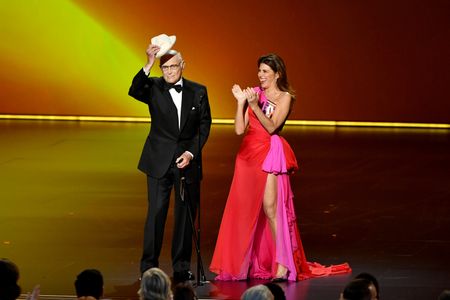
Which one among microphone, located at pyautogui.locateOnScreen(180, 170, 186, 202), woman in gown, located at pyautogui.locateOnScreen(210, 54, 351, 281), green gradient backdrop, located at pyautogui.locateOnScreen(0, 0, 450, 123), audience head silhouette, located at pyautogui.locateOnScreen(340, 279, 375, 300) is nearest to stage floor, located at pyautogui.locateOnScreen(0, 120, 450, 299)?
woman in gown, located at pyautogui.locateOnScreen(210, 54, 351, 281)

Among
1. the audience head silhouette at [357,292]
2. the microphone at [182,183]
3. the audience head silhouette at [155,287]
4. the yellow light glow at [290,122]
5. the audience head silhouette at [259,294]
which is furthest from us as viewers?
the yellow light glow at [290,122]

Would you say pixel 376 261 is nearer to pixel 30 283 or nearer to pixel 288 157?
pixel 288 157

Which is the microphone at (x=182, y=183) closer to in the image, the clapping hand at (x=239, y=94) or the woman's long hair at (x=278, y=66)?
the clapping hand at (x=239, y=94)

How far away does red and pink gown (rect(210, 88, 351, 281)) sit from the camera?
23.5 feet

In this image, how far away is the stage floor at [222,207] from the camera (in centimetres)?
729

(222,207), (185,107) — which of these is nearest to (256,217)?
(185,107)

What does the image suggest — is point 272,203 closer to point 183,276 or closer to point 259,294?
point 183,276

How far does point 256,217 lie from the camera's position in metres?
7.25

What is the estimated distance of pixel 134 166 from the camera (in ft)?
40.6

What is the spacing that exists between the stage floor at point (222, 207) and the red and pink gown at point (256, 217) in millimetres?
151

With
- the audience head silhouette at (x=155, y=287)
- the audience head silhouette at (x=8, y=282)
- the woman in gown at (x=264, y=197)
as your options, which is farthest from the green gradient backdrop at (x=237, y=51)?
the audience head silhouette at (x=8, y=282)

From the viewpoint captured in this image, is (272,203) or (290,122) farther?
(290,122)

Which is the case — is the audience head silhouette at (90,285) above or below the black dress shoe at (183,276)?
above

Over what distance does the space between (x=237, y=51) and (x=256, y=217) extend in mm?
10159
